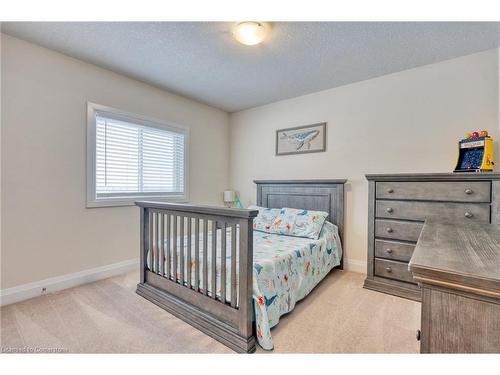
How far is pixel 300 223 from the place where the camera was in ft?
9.50

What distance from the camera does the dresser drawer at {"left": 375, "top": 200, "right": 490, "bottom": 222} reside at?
6.59ft

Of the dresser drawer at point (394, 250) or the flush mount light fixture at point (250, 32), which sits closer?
the flush mount light fixture at point (250, 32)

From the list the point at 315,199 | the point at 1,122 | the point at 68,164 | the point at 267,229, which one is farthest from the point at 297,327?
the point at 1,122

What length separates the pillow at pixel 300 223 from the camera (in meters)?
2.79

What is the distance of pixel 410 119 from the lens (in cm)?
272

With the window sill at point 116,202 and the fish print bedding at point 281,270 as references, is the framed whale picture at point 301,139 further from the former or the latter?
the window sill at point 116,202

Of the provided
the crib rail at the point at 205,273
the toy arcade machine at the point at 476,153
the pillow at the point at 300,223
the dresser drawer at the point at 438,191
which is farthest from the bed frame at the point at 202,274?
the toy arcade machine at the point at 476,153

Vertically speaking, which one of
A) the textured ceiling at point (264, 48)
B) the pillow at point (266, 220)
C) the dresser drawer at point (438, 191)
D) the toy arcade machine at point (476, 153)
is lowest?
the pillow at point (266, 220)

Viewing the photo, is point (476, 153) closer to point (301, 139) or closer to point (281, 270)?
point (301, 139)

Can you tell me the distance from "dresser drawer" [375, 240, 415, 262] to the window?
264 centimetres

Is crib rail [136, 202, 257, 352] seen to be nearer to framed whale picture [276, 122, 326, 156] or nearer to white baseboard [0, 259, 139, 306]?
white baseboard [0, 259, 139, 306]

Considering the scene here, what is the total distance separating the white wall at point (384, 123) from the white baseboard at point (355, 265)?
0.01 meters

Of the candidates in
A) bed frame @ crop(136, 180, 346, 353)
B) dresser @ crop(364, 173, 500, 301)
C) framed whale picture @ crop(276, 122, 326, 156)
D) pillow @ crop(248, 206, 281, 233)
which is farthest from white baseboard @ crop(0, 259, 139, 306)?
dresser @ crop(364, 173, 500, 301)

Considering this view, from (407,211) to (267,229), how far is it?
151 cm
